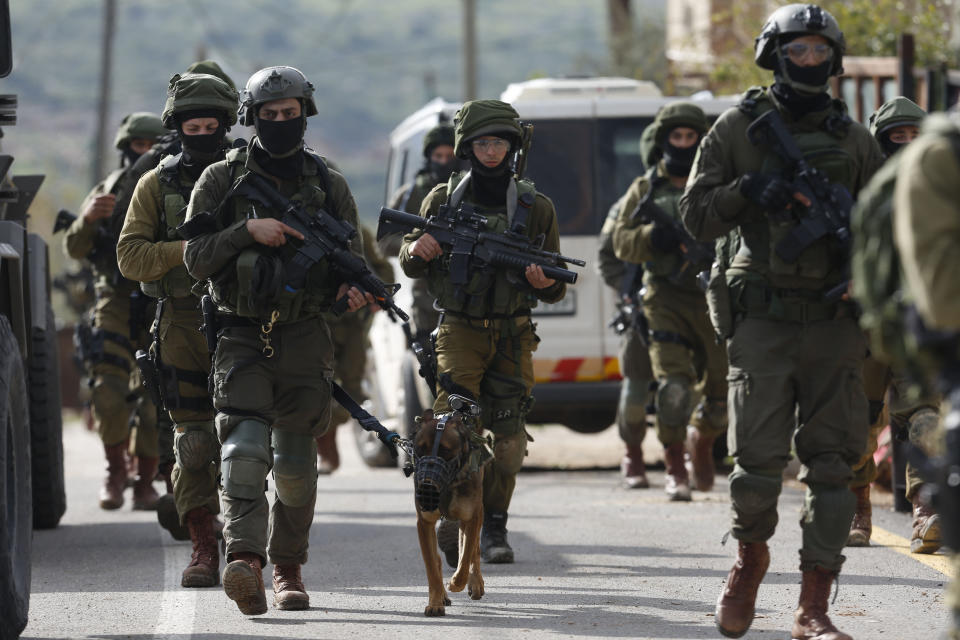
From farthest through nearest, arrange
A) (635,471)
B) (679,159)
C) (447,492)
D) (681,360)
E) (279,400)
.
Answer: (635,471)
(681,360)
(679,159)
(279,400)
(447,492)

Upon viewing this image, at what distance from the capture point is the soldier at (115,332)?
33.5ft

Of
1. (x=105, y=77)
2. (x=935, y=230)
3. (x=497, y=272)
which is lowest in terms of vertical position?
(x=497, y=272)

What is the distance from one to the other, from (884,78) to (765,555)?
8.57m

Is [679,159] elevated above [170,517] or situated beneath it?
elevated above

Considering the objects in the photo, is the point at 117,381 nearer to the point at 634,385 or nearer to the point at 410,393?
the point at 410,393

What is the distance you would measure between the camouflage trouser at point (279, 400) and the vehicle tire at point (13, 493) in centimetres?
75

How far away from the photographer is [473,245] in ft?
26.9

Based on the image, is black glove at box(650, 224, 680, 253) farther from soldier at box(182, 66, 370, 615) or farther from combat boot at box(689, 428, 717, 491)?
soldier at box(182, 66, 370, 615)

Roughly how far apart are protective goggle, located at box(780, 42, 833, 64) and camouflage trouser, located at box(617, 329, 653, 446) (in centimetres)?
519

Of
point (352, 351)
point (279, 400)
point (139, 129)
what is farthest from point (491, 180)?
point (352, 351)

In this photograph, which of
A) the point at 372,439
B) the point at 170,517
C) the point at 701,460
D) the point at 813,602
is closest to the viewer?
the point at 813,602

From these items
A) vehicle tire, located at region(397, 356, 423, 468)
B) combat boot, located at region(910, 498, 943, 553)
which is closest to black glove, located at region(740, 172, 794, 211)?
combat boot, located at region(910, 498, 943, 553)

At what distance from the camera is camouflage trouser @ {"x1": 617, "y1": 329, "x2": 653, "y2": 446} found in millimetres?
11688

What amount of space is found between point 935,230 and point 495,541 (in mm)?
4557
